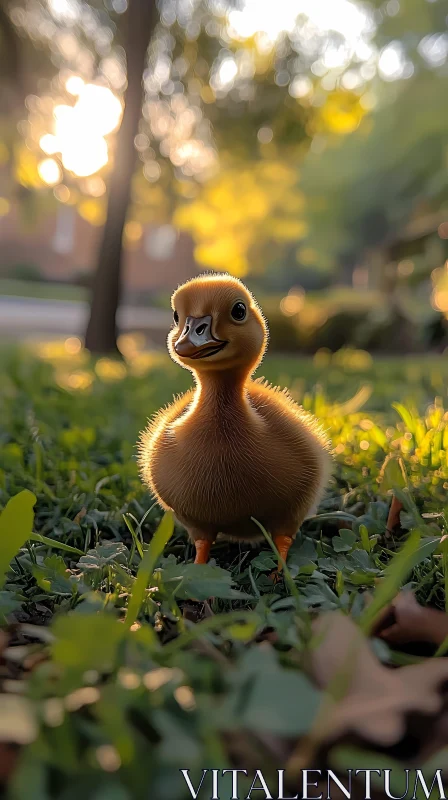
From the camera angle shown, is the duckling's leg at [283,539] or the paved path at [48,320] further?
the paved path at [48,320]

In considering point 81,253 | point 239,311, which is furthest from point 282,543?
point 81,253

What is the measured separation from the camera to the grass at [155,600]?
2.27 ft

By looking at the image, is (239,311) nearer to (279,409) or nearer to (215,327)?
(215,327)

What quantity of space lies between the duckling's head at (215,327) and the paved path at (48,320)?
30.7ft

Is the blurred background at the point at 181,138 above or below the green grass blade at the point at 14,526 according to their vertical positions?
above

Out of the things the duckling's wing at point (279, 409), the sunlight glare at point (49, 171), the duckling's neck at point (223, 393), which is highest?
the sunlight glare at point (49, 171)

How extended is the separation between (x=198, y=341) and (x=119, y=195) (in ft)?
22.3

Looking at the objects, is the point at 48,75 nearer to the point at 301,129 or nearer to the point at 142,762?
the point at 301,129

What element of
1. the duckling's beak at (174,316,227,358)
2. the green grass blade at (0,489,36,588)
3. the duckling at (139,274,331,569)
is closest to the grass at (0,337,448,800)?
the green grass blade at (0,489,36,588)

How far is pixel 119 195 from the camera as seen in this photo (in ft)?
25.0

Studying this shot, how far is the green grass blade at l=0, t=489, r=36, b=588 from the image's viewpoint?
1099mm

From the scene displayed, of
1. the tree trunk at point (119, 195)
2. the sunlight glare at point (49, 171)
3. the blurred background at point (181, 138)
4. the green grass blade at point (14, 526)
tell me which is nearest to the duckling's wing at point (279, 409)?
the green grass blade at point (14, 526)

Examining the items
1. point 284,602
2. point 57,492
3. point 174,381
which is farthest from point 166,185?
point 284,602

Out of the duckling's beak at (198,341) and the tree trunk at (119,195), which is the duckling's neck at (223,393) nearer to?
the duckling's beak at (198,341)
